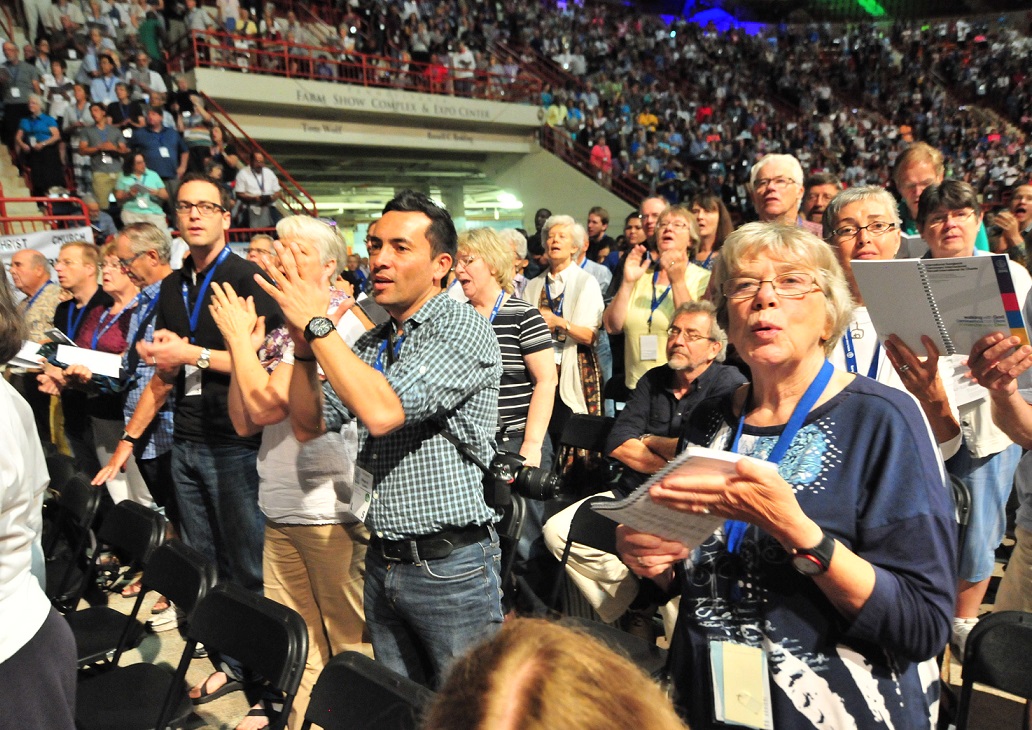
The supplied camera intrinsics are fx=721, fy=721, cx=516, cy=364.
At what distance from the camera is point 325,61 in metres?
13.3

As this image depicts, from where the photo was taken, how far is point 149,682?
2.27 meters

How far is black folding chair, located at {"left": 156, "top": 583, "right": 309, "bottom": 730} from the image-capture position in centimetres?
174

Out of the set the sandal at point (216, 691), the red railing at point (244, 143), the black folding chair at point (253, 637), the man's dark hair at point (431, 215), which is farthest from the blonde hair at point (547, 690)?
the red railing at point (244, 143)

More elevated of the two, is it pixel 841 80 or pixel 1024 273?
pixel 841 80

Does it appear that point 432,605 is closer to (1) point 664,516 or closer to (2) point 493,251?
(1) point 664,516

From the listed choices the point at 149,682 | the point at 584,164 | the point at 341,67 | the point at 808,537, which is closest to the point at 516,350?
the point at 149,682

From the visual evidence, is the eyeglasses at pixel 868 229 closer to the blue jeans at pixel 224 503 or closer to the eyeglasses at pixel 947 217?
the eyeglasses at pixel 947 217

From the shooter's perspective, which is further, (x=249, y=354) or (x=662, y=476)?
(x=249, y=354)

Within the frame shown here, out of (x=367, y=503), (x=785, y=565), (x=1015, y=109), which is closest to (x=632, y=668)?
(x=785, y=565)

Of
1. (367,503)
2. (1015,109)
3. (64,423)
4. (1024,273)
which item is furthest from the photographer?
(1015,109)

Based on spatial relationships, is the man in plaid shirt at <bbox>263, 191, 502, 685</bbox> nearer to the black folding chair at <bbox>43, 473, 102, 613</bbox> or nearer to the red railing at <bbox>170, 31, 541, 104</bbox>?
the black folding chair at <bbox>43, 473, 102, 613</bbox>

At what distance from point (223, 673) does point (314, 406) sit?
60.8 inches

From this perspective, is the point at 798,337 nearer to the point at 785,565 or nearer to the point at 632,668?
the point at 785,565

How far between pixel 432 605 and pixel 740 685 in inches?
31.9
